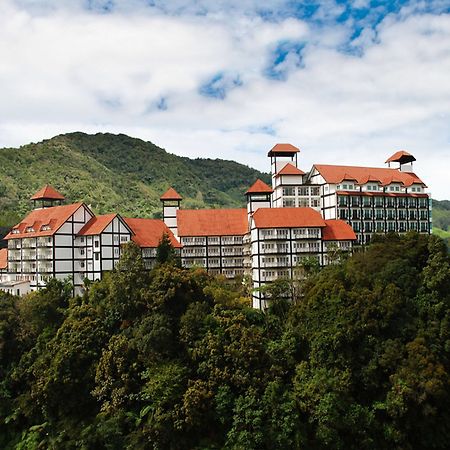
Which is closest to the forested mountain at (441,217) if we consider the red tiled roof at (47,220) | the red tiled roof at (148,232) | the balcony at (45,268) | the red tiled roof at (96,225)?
the red tiled roof at (148,232)

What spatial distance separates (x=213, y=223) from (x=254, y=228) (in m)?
6.29

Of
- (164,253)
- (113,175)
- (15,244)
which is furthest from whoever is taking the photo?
(113,175)

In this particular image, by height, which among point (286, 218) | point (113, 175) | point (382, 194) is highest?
point (113, 175)

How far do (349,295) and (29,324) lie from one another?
75.4 ft

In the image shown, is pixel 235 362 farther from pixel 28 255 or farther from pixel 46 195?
pixel 46 195

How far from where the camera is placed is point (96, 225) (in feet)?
142

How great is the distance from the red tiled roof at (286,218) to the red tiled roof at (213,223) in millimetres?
4282

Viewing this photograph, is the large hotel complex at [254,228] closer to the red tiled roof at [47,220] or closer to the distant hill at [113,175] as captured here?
the red tiled roof at [47,220]

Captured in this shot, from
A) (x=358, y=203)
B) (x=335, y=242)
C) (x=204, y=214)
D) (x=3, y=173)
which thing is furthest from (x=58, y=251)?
(x=3, y=173)

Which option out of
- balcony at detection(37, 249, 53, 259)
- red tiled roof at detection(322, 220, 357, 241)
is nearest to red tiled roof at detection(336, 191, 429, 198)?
red tiled roof at detection(322, 220, 357, 241)

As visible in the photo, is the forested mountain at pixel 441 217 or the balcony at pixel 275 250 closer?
the balcony at pixel 275 250

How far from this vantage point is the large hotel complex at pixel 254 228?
41.7 m

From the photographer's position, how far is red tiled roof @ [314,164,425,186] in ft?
154

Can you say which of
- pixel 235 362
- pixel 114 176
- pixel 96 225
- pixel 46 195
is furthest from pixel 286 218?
pixel 114 176
